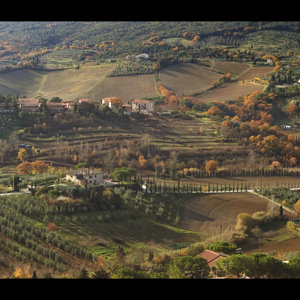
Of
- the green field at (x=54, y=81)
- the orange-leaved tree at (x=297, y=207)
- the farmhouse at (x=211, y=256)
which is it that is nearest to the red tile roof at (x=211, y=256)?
the farmhouse at (x=211, y=256)

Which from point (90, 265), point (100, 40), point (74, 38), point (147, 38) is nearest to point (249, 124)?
point (90, 265)

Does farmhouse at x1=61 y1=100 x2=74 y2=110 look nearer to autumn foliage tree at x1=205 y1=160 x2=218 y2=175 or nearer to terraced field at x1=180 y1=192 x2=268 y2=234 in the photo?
autumn foliage tree at x1=205 y1=160 x2=218 y2=175

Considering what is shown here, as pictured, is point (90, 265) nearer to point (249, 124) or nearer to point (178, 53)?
point (249, 124)

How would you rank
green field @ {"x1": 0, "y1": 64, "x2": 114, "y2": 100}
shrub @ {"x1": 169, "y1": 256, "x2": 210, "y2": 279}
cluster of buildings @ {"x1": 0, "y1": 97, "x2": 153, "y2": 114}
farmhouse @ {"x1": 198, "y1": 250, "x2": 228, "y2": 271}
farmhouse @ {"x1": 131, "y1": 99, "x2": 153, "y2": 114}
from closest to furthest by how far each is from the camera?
shrub @ {"x1": 169, "y1": 256, "x2": 210, "y2": 279} < farmhouse @ {"x1": 198, "y1": 250, "x2": 228, "y2": 271} < cluster of buildings @ {"x1": 0, "y1": 97, "x2": 153, "y2": 114} < farmhouse @ {"x1": 131, "y1": 99, "x2": 153, "y2": 114} < green field @ {"x1": 0, "y1": 64, "x2": 114, "y2": 100}

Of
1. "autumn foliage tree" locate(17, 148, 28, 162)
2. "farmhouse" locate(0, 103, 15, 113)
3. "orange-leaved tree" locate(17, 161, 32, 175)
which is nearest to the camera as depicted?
"orange-leaved tree" locate(17, 161, 32, 175)

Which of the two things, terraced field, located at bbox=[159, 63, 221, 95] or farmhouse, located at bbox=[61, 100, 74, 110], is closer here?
farmhouse, located at bbox=[61, 100, 74, 110]

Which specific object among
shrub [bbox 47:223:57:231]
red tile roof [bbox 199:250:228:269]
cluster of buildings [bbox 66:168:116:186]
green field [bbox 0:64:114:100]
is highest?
green field [bbox 0:64:114:100]

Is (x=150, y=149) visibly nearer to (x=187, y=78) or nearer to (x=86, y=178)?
(x=86, y=178)

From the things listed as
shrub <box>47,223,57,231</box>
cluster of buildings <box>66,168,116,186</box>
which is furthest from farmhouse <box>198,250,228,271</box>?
cluster of buildings <box>66,168,116,186</box>
